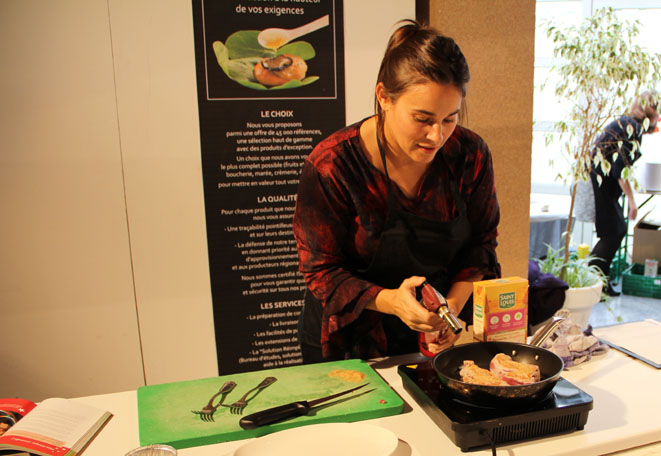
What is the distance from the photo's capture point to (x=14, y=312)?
2285mm

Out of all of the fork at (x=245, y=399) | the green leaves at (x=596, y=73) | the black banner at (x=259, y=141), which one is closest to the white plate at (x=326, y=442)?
the fork at (x=245, y=399)

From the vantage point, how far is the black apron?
1.52 m

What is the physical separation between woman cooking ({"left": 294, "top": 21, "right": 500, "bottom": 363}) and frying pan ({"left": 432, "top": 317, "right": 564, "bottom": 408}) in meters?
0.15

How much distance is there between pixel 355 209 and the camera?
1528 millimetres

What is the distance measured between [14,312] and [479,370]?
6.66ft

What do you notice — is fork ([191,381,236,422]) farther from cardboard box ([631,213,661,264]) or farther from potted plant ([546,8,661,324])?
cardboard box ([631,213,661,264])

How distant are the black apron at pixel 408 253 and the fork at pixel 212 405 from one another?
0.43 meters

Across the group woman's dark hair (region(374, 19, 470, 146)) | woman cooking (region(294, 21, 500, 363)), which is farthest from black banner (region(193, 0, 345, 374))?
woman's dark hair (region(374, 19, 470, 146))

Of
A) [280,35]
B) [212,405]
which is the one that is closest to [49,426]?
[212,405]

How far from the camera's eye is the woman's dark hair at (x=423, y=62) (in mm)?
1337

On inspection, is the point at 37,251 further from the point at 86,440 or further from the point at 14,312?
the point at 86,440

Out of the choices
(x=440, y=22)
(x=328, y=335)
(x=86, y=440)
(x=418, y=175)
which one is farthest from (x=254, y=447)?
(x=440, y=22)

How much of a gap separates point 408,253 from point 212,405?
2.25ft

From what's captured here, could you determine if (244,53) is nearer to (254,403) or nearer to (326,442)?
(254,403)
